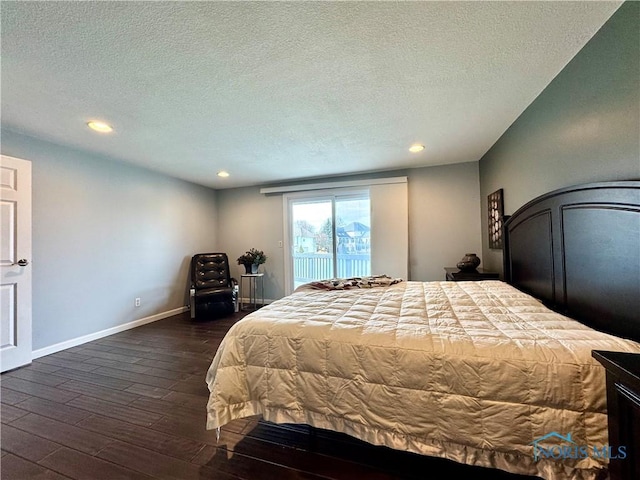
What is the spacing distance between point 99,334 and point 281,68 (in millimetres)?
3873

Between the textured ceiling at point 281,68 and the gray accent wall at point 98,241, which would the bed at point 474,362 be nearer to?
the textured ceiling at point 281,68

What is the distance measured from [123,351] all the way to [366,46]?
12.3 ft

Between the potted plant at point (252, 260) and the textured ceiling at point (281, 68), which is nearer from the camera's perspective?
the textured ceiling at point (281, 68)

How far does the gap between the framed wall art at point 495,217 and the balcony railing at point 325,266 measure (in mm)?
1774

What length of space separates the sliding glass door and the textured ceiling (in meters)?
1.62

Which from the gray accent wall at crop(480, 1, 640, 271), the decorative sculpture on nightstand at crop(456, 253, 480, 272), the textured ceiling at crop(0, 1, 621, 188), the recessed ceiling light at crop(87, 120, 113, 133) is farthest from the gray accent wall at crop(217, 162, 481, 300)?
the recessed ceiling light at crop(87, 120, 113, 133)

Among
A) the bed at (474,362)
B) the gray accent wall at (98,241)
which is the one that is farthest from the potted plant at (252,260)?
the bed at (474,362)

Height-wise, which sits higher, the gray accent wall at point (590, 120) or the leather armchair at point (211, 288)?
the gray accent wall at point (590, 120)

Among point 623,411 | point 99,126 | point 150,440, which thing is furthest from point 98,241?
point 623,411

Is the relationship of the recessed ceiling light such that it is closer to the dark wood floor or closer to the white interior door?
the white interior door

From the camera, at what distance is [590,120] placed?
1.55 m

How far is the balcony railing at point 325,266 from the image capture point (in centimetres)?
446

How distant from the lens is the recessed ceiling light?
2.48 m

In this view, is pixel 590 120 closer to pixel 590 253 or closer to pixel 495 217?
pixel 590 253
